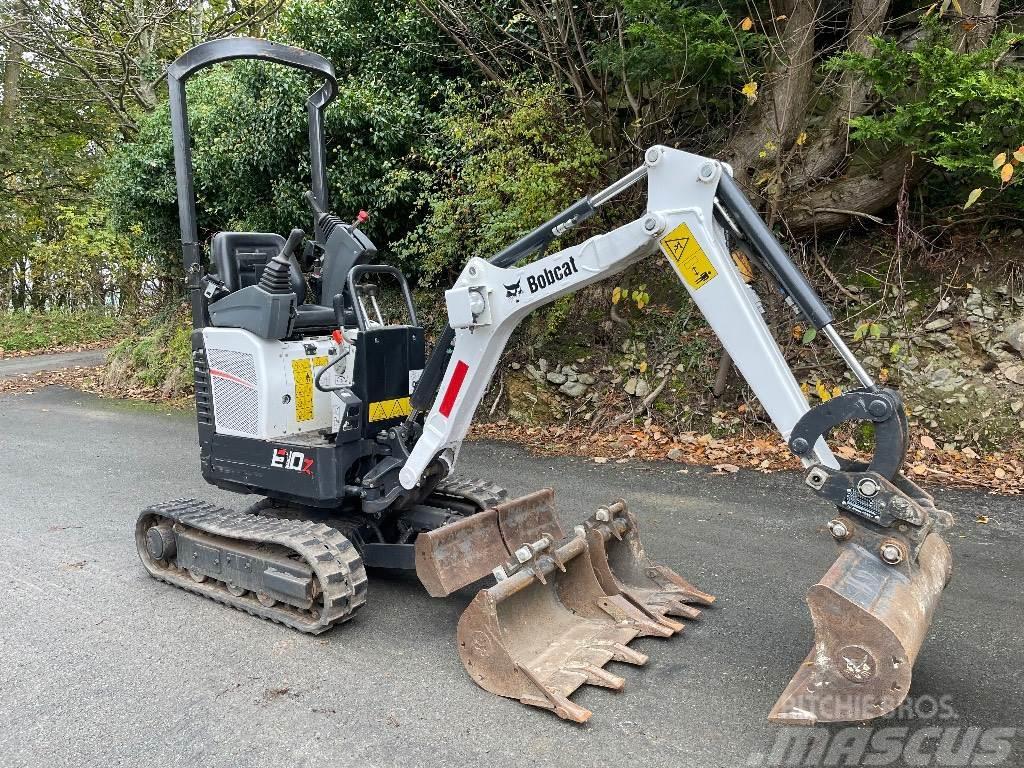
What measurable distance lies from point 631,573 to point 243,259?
10.2 feet

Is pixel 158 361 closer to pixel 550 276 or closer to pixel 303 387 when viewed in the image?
pixel 303 387

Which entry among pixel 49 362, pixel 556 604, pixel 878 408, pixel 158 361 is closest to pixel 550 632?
pixel 556 604

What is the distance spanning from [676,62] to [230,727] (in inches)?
269

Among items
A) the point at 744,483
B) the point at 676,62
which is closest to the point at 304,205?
the point at 676,62

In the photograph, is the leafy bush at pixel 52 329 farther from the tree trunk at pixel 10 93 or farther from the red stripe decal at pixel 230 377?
the red stripe decal at pixel 230 377

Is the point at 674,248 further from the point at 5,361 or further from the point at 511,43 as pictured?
the point at 5,361

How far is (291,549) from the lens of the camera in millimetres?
4094

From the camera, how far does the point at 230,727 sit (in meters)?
3.06

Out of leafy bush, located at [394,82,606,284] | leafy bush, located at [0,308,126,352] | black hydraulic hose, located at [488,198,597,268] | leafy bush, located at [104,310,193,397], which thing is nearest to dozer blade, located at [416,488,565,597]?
black hydraulic hose, located at [488,198,597,268]

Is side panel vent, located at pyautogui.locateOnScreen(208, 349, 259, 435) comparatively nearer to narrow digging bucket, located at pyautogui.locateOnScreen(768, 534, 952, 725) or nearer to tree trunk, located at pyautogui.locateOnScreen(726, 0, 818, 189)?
narrow digging bucket, located at pyautogui.locateOnScreen(768, 534, 952, 725)

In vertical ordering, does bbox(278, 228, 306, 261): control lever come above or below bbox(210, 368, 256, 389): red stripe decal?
above

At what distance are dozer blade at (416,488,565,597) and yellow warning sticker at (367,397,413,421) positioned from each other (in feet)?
2.47

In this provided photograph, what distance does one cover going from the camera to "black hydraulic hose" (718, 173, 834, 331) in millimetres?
2934

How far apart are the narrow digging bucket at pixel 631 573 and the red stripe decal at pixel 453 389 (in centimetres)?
101
